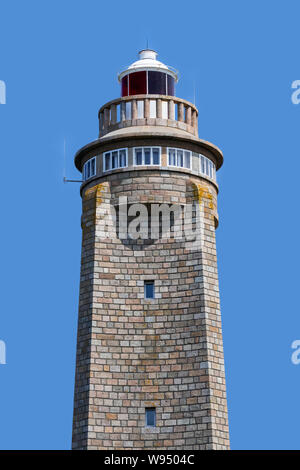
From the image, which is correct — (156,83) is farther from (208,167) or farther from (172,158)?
(208,167)

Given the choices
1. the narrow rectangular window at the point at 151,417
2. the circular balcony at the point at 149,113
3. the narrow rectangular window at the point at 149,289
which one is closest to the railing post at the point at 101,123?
the circular balcony at the point at 149,113

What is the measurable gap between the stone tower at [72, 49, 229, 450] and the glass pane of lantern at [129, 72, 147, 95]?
1.16 meters

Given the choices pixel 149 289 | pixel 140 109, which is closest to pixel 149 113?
pixel 140 109

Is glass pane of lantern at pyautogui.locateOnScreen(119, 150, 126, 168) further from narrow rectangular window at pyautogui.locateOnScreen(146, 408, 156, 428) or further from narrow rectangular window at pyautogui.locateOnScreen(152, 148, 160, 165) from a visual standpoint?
narrow rectangular window at pyautogui.locateOnScreen(146, 408, 156, 428)

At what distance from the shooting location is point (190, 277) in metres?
45.4

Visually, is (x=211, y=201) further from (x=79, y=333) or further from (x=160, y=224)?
(x=79, y=333)

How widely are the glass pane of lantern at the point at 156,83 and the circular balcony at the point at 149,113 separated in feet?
3.69

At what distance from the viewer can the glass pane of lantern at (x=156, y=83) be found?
4922 centimetres

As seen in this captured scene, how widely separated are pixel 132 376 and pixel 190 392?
2.15 m

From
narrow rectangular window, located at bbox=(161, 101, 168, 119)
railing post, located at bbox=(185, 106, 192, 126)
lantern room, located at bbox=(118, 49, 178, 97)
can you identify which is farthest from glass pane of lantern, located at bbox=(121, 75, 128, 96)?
railing post, located at bbox=(185, 106, 192, 126)

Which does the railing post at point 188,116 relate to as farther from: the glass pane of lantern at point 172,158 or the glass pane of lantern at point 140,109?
the glass pane of lantern at point 172,158

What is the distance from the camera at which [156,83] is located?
49.3m

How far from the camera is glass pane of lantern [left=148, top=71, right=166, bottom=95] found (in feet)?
161

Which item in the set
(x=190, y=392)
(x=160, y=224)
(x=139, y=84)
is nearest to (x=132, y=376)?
(x=190, y=392)
